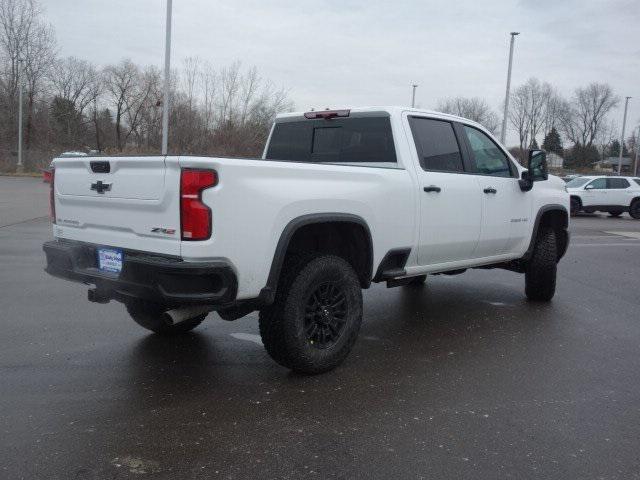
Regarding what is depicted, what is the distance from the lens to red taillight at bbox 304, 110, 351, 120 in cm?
533

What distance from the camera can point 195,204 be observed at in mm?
3361

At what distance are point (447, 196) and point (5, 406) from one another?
3.59 meters

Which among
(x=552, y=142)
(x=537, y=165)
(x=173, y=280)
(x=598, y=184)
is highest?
(x=552, y=142)

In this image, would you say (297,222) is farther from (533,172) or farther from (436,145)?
(533,172)

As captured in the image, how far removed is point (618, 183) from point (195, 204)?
23.1 metres

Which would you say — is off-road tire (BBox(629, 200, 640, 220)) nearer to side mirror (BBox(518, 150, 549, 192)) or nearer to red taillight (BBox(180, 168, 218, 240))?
side mirror (BBox(518, 150, 549, 192))

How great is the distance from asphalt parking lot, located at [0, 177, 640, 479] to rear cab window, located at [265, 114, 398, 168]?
1.61 m

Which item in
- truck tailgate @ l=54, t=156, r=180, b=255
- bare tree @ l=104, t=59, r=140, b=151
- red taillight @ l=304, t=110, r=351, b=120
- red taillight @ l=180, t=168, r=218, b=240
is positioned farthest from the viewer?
bare tree @ l=104, t=59, r=140, b=151

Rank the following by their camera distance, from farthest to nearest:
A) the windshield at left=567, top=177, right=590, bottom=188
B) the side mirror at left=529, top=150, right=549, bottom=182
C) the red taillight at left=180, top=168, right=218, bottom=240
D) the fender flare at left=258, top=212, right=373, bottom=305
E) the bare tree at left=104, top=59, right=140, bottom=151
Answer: the bare tree at left=104, top=59, right=140, bottom=151 → the windshield at left=567, top=177, right=590, bottom=188 → the side mirror at left=529, top=150, right=549, bottom=182 → the fender flare at left=258, top=212, right=373, bottom=305 → the red taillight at left=180, top=168, right=218, bottom=240

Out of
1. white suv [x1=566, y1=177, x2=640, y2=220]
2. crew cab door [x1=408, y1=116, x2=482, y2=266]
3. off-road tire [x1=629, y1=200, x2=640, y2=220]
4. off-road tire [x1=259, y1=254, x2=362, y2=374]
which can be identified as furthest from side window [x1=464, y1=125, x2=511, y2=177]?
off-road tire [x1=629, y1=200, x2=640, y2=220]

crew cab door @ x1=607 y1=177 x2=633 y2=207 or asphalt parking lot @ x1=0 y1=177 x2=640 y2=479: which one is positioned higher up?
crew cab door @ x1=607 y1=177 x2=633 y2=207

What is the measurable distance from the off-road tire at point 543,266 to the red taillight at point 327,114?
2.71m

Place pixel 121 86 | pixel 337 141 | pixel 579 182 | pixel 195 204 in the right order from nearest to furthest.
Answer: pixel 195 204
pixel 337 141
pixel 579 182
pixel 121 86

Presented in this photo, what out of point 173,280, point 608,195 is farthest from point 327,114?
point 608,195
